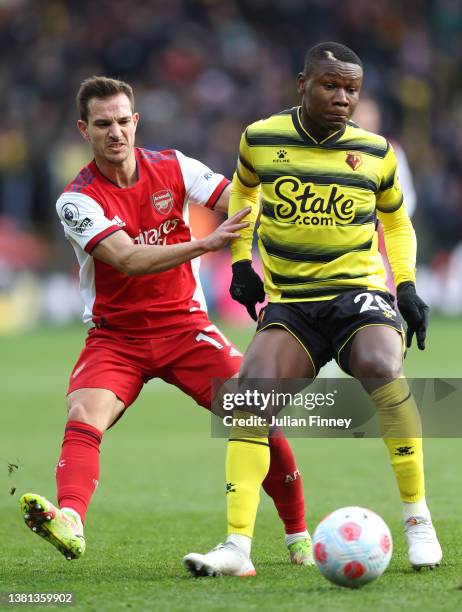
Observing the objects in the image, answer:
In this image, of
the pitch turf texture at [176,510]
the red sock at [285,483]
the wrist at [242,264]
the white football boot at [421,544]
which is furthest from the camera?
the red sock at [285,483]

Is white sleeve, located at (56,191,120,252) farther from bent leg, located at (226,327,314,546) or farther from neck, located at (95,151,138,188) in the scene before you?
bent leg, located at (226,327,314,546)

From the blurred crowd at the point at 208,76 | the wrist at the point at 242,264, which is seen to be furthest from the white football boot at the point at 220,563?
the blurred crowd at the point at 208,76

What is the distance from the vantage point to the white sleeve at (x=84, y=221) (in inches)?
215

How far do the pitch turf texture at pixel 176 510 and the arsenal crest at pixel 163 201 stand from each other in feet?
4.51

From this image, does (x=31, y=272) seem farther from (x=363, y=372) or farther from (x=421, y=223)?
(x=363, y=372)

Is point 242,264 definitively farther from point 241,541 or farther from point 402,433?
point 241,541

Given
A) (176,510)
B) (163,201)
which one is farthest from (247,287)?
(176,510)

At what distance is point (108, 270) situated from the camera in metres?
5.73

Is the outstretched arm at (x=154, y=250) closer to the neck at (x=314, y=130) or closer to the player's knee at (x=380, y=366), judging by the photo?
the neck at (x=314, y=130)

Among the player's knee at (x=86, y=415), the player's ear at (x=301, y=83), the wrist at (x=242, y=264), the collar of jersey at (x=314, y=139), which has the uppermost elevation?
the player's ear at (x=301, y=83)

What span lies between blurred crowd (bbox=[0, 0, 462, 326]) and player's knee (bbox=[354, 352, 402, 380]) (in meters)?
13.8

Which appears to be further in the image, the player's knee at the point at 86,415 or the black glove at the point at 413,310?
the player's knee at the point at 86,415

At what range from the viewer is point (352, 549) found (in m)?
4.48

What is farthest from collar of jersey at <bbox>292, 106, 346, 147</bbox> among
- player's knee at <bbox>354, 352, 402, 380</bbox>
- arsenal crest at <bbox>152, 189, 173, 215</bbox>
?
player's knee at <bbox>354, 352, 402, 380</bbox>
